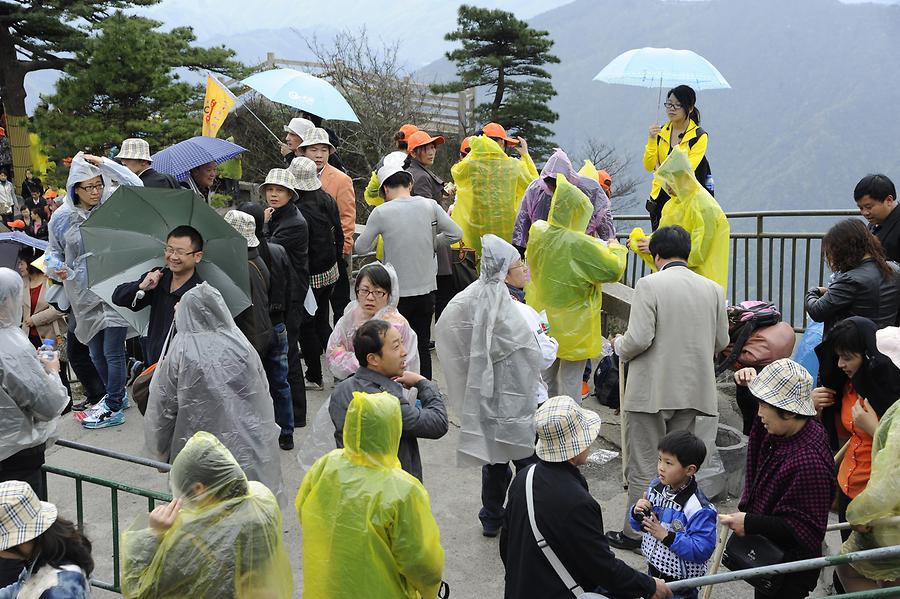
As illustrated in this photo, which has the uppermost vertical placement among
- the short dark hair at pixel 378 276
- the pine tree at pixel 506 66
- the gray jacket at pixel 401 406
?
the pine tree at pixel 506 66

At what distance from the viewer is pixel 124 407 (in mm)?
6832

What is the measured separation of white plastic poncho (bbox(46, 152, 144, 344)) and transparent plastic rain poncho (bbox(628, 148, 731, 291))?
403cm

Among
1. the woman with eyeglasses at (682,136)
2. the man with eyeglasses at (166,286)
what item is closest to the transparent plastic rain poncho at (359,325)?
the man with eyeglasses at (166,286)

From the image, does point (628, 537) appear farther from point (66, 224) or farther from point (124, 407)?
point (66, 224)

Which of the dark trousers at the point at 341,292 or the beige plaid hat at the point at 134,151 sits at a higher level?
the beige plaid hat at the point at 134,151

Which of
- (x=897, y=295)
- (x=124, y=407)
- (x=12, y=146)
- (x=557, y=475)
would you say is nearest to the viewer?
(x=557, y=475)

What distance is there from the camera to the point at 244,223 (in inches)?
215

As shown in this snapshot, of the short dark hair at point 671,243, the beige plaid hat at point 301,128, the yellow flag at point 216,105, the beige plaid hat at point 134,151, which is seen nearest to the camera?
the short dark hair at point 671,243

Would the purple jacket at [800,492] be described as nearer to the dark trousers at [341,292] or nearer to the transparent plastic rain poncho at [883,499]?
the transparent plastic rain poncho at [883,499]

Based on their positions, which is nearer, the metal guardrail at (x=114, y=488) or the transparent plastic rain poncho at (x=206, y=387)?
the metal guardrail at (x=114, y=488)

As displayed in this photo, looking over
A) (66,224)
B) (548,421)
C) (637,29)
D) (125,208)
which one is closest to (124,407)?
(66,224)

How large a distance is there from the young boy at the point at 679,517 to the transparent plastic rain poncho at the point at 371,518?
1.03 meters

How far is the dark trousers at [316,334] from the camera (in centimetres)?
706

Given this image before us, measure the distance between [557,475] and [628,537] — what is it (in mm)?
2094
